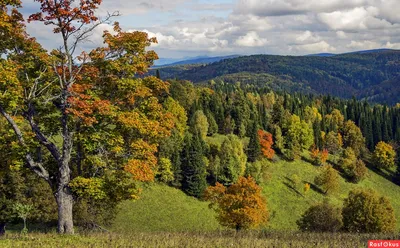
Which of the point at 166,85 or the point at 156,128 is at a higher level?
the point at 166,85

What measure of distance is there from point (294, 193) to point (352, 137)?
66422mm

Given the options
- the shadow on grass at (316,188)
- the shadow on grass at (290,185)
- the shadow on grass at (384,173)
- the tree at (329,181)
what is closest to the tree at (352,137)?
the shadow on grass at (384,173)

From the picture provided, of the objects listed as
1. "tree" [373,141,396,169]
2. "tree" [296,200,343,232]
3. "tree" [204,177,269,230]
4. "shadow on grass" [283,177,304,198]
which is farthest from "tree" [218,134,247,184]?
"tree" [373,141,396,169]

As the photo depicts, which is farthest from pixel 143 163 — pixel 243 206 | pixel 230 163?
pixel 230 163

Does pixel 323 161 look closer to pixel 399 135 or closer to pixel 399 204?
pixel 399 204

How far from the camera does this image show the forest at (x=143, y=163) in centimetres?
1933

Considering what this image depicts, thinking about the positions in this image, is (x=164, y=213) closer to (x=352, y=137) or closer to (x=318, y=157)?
(x=318, y=157)

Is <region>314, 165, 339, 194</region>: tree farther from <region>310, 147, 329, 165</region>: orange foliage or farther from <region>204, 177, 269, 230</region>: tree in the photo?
<region>204, 177, 269, 230</region>: tree

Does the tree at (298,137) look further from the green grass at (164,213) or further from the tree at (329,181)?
the green grass at (164,213)

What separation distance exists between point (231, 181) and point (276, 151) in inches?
1244

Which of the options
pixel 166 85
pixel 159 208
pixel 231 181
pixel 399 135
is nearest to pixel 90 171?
pixel 166 85

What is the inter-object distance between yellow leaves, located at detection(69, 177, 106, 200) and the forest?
0.06 metres

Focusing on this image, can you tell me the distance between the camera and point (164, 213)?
235 feet

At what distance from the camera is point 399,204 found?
104m
